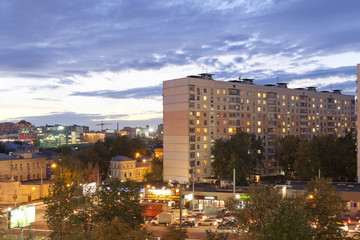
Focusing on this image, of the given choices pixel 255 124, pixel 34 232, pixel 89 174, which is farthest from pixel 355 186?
pixel 89 174

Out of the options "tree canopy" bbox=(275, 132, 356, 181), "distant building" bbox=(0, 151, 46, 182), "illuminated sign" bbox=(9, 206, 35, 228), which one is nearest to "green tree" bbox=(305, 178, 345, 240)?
→ "illuminated sign" bbox=(9, 206, 35, 228)

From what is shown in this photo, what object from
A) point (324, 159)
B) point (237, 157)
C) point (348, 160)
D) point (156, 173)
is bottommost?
point (156, 173)

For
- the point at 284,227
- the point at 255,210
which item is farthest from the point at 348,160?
the point at 284,227

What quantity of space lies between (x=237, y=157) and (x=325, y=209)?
4257cm

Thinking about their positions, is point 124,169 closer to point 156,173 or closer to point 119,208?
point 156,173

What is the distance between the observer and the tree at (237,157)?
2901 inches

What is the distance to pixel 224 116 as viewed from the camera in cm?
8675

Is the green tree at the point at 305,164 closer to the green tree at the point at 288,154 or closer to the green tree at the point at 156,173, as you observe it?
the green tree at the point at 288,154

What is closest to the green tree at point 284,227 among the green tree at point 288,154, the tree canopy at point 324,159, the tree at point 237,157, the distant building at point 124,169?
the tree at point 237,157

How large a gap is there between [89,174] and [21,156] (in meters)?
20.2

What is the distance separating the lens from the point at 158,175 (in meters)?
84.7

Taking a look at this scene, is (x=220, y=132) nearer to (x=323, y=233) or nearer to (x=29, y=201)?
(x=29, y=201)

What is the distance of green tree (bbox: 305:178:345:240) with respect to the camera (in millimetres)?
29855

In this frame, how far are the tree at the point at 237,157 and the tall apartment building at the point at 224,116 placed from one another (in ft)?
Answer: 12.0
